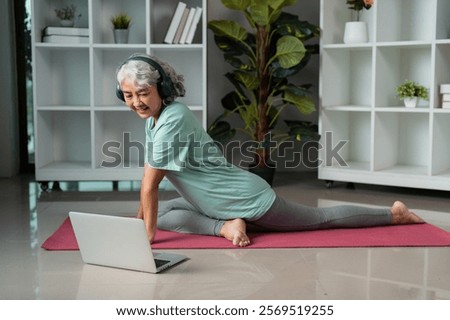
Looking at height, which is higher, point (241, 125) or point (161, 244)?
point (241, 125)

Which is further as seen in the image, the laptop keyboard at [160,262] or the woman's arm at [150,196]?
the woman's arm at [150,196]

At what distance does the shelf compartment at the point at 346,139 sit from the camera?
454 cm

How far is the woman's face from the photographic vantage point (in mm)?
2789

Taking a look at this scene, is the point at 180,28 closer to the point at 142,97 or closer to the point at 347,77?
the point at 347,77

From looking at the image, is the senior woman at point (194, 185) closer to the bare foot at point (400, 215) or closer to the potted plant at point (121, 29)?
the bare foot at point (400, 215)

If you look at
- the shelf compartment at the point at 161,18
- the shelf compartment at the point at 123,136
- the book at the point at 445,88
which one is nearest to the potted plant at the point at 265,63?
the shelf compartment at the point at 161,18

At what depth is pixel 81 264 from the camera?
2680 mm

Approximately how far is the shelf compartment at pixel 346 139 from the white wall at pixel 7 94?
2.27 meters

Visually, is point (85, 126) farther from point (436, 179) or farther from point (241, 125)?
point (436, 179)

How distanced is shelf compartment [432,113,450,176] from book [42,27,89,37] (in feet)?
7.51

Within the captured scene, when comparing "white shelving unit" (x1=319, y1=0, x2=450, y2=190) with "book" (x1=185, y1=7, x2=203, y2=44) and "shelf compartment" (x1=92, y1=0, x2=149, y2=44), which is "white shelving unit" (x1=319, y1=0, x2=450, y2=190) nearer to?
"book" (x1=185, y1=7, x2=203, y2=44)

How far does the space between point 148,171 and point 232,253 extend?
0.49 metres

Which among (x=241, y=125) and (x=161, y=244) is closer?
(x=161, y=244)
